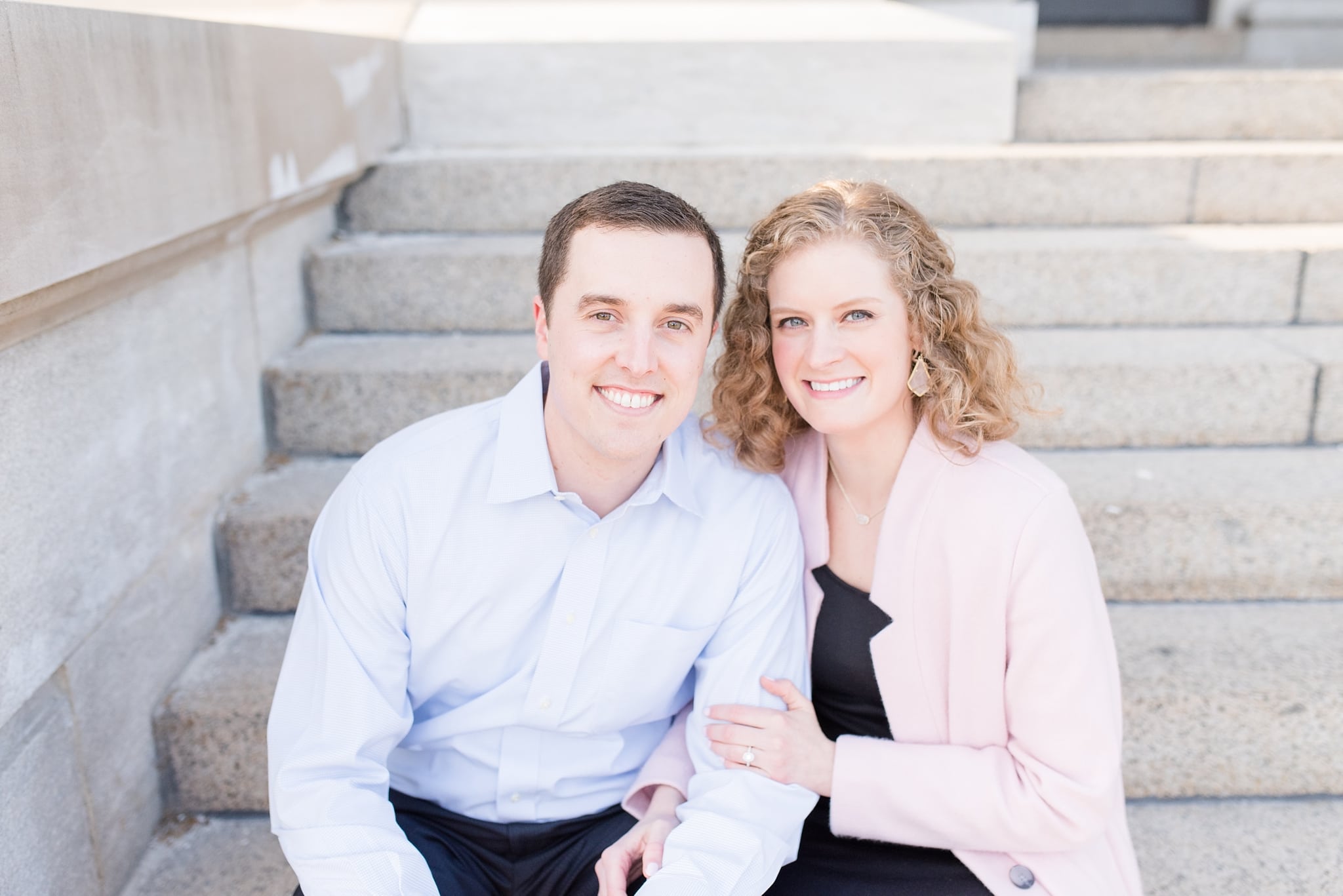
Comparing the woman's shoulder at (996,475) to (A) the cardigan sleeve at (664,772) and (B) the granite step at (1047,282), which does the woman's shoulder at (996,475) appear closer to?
(A) the cardigan sleeve at (664,772)

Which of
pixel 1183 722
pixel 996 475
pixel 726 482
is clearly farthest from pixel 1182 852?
pixel 726 482

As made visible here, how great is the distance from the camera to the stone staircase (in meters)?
2.19

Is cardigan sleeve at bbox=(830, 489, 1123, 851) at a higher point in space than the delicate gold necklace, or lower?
lower

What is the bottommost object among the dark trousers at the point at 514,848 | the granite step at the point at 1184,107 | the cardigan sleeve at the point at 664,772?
the dark trousers at the point at 514,848

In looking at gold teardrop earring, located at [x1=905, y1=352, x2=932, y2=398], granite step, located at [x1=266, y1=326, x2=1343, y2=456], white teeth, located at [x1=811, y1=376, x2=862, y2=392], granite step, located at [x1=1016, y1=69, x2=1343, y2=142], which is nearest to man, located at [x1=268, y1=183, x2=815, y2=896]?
white teeth, located at [x1=811, y1=376, x2=862, y2=392]

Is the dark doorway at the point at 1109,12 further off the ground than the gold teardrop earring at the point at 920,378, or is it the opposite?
the dark doorway at the point at 1109,12

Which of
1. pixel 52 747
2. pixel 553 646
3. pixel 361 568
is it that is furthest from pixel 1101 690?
pixel 52 747

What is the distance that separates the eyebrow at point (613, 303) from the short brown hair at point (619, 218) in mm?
80

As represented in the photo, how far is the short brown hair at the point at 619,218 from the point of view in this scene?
5.57 feet

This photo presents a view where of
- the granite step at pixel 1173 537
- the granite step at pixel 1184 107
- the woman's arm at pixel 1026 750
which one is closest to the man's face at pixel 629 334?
the woman's arm at pixel 1026 750

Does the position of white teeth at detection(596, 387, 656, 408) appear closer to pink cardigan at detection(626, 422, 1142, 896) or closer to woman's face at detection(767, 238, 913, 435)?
woman's face at detection(767, 238, 913, 435)

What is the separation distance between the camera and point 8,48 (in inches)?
58.8

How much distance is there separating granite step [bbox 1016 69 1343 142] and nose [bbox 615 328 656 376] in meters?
2.65

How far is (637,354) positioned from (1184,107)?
117 inches
